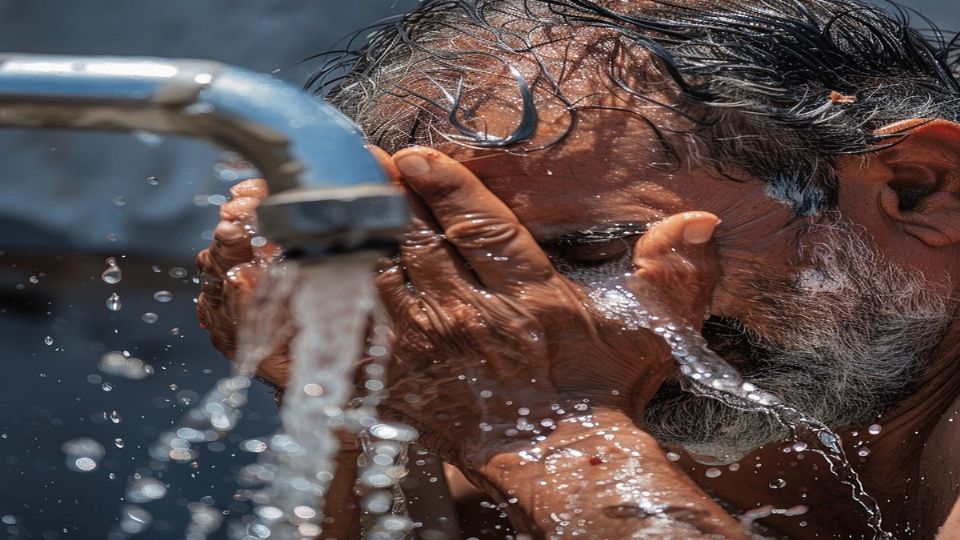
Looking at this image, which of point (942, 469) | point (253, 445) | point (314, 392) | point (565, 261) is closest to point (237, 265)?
point (314, 392)

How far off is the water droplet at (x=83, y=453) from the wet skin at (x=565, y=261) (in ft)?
3.70

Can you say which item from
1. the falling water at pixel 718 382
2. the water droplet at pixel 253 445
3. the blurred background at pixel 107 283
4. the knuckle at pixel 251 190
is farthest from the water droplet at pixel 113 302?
the falling water at pixel 718 382

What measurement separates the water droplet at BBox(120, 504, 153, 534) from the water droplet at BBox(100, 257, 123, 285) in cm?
48

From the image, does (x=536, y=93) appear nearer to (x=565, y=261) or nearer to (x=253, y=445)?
(x=565, y=261)

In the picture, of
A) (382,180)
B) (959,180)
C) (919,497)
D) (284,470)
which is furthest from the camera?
(284,470)

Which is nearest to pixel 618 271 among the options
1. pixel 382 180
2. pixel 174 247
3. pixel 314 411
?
pixel 314 411

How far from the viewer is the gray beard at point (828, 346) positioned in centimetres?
175

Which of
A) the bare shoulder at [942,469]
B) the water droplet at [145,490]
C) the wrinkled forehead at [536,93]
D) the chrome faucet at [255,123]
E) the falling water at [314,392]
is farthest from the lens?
the water droplet at [145,490]

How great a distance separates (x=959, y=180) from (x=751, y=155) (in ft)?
0.95

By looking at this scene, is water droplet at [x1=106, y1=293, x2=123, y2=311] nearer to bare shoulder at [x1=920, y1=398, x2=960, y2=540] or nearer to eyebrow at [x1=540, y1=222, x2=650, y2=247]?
eyebrow at [x1=540, y1=222, x2=650, y2=247]

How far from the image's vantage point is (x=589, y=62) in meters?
1.69

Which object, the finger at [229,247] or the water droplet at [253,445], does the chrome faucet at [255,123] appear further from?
the water droplet at [253,445]

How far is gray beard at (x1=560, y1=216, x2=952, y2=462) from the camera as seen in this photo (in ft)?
5.74

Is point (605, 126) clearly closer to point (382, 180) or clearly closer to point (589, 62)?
point (589, 62)
